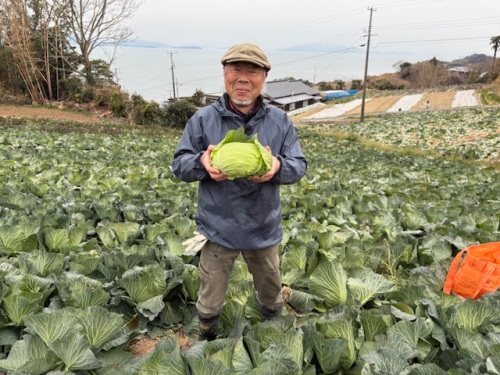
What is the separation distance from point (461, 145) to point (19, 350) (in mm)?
23459

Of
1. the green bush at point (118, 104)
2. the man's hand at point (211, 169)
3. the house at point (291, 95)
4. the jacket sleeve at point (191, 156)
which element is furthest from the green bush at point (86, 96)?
the man's hand at point (211, 169)

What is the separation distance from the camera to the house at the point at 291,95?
233 ft

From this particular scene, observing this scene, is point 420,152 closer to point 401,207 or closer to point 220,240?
point 401,207

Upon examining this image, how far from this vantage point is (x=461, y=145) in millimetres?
21812

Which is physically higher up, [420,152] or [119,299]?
[119,299]

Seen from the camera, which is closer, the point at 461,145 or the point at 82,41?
the point at 461,145

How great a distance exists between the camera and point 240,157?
2.34 m

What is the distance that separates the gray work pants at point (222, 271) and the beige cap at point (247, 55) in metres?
1.25

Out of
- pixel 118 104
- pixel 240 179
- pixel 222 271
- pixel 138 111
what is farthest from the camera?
pixel 118 104

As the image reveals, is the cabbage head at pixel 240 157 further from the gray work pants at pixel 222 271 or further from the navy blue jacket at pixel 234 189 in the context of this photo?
the gray work pants at pixel 222 271

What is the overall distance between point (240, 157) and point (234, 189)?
0.44 m

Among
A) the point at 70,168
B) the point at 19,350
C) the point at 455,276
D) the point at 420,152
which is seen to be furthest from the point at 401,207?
the point at 420,152

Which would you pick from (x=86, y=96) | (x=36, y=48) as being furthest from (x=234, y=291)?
(x=36, y=48)

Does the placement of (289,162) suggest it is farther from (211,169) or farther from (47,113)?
(47,113)
